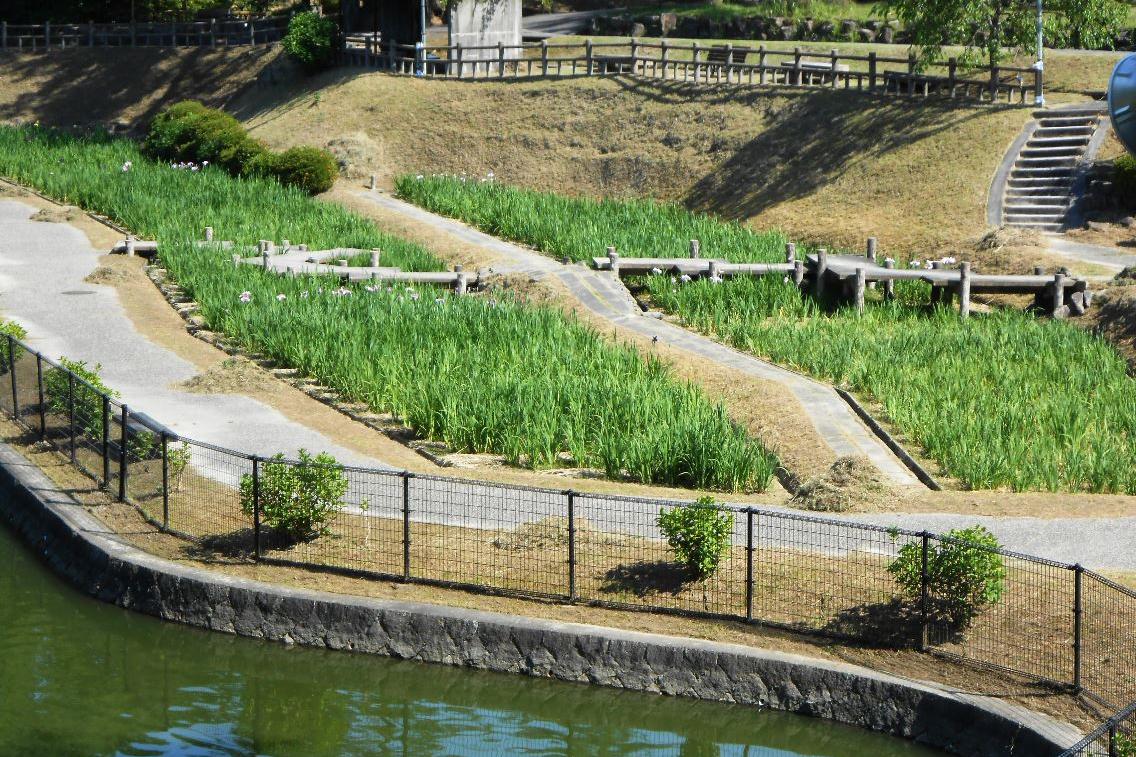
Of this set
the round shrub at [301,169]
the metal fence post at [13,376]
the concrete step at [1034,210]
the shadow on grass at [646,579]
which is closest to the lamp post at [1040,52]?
the concrete step at [1034,210]

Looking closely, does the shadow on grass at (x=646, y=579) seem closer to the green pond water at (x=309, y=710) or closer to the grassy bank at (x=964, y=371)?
the green pond water at (x=309, y=710)

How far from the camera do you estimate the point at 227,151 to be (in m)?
47.7

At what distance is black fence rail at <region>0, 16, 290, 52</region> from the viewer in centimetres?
6316

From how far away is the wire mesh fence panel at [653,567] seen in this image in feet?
54.1

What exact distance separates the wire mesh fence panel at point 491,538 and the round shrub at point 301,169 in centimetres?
2777

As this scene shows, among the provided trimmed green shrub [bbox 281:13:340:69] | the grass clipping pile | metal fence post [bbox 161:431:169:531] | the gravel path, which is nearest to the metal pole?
the gravel path

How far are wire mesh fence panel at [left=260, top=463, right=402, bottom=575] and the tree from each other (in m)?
28.2

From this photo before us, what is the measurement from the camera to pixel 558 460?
72.3ft

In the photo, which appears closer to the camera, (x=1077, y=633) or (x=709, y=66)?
(x=1077, y=633)

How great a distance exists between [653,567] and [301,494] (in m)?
4.10

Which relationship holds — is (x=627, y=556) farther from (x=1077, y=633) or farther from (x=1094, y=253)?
(x=1094, y=253)

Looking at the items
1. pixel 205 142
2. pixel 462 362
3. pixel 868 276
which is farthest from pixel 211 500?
pixel 205 142

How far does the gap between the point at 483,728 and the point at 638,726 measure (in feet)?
4.85

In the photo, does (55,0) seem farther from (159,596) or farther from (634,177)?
(159,596)
